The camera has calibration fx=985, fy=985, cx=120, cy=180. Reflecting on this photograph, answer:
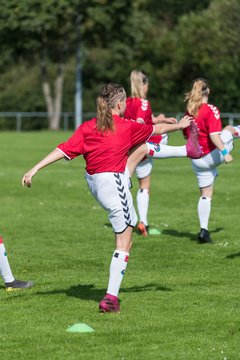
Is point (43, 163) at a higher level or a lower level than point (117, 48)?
higher

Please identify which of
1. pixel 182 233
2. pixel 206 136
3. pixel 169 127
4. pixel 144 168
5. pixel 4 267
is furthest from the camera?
pixel 144 168

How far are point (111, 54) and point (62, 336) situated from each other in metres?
59.2

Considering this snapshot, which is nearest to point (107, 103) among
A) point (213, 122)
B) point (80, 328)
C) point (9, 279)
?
point (80, 328)

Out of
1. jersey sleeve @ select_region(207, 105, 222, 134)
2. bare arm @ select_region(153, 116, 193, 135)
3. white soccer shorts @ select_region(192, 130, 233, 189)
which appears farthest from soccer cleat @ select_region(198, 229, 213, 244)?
bare arm @ select_region(153, 116, 193, 135)

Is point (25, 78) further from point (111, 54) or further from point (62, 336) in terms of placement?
point (62, 336)

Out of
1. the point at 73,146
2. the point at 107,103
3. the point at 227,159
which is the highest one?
the point at 107,103

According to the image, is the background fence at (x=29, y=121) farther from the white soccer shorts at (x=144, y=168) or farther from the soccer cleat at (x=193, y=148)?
the soccer cleat at (x=193, y=148)

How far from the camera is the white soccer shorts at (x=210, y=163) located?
13.9m

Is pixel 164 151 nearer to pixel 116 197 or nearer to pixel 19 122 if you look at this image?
pixel 116 197

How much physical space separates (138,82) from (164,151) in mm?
4053

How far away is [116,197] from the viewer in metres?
9.44

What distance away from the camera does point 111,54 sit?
66.9m

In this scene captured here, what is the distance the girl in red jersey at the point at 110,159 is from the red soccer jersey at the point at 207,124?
4.36 meters

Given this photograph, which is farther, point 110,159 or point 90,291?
point 90,291
